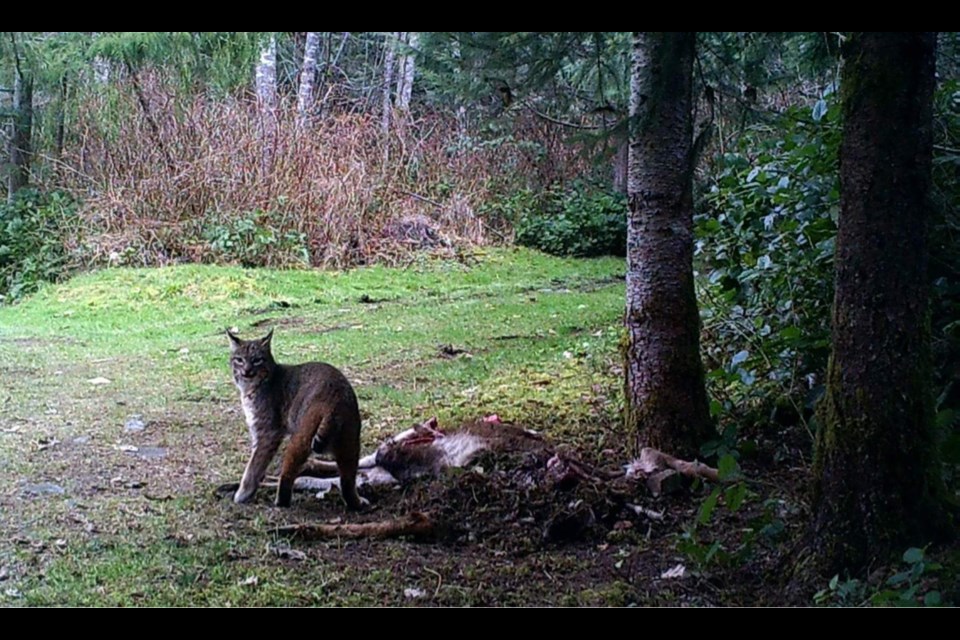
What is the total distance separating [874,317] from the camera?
7.04 ft

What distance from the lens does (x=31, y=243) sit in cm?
884

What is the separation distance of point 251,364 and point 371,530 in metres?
1.03

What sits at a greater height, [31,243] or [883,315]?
[883,315]

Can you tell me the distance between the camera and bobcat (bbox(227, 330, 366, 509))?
10.7 ft

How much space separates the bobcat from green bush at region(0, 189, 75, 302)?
17.3 ft

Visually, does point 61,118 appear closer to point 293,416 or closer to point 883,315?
point 293,416

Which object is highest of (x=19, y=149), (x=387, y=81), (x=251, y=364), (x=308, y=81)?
(x=387, y=81)

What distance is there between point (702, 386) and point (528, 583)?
1125 millimetres

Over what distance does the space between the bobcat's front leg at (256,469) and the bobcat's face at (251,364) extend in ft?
0.93

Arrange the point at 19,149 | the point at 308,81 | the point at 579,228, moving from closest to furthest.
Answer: the point at 19,149 → the point at 579,228 → the point at 308,81

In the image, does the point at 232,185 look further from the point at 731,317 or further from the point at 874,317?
the point at 874,317

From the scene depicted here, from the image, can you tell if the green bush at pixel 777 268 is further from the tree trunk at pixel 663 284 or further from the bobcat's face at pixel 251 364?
the bobcat's face at pixel 251 364

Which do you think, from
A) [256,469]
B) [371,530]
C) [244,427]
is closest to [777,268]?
[371,530]
